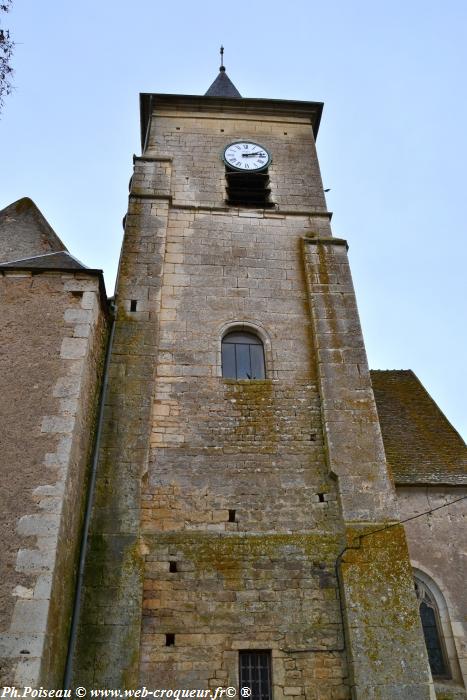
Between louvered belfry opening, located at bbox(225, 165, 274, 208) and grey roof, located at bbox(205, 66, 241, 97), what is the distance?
3.78 meters

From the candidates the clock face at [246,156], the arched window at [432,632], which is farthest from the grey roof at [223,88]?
the arched window at [432,632]

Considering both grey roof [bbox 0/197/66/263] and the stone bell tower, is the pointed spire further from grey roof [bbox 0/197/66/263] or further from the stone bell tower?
grey roof [bbox 0/197/66/263]

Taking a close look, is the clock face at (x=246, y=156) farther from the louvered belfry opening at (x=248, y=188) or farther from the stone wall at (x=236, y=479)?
the stone wall at (x=236, y=479)

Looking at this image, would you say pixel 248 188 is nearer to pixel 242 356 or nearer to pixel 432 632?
pixel 242 356

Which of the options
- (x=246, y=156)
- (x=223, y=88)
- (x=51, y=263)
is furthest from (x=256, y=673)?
(x=223, y=88)

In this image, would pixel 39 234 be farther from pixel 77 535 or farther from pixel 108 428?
pixel 77 535

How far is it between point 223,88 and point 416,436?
30.2 ft

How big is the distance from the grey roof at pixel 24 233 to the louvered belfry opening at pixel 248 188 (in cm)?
313

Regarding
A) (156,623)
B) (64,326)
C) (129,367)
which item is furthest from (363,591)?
(64,326)

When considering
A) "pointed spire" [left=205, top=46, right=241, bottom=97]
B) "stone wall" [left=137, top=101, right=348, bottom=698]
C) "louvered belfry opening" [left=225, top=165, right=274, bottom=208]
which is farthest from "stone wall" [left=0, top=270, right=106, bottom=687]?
"pointed spire" [left=205, top=46, right=241, bottom=97]

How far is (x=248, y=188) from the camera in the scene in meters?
10.4

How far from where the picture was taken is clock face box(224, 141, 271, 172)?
10578 mm

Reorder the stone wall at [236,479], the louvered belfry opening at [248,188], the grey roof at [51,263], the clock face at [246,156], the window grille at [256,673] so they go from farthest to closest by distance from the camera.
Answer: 1. the clock face at [246,156]
2. the louvered belfry opening at [248,188]
3. the grey roof at [51,263]
4. the stone wall at [236,479]
5. the window grille at [256,673]

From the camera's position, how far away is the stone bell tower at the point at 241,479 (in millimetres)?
5727
